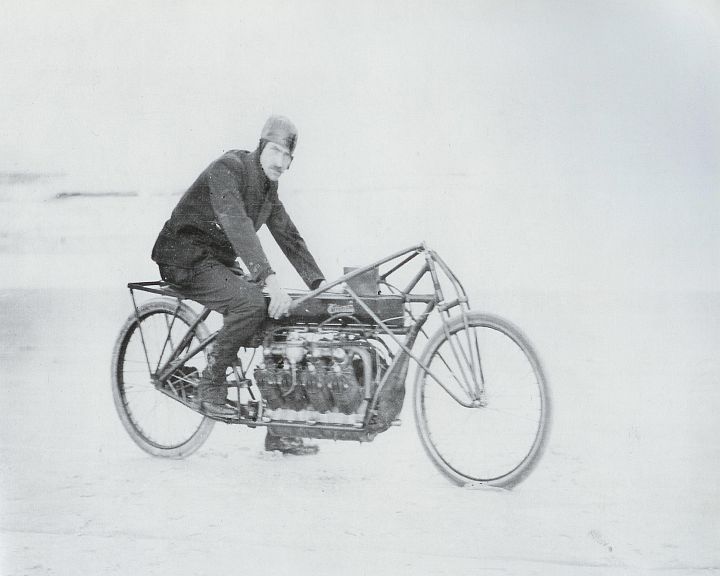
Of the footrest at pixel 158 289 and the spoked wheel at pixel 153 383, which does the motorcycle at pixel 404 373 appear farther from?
the footrest at pixel 158 289

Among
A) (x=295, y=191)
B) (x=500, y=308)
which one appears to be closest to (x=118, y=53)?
(x=295, y=191)

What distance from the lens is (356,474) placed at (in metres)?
3.62

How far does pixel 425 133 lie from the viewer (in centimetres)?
358

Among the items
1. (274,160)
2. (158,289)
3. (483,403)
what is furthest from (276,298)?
(483,403)

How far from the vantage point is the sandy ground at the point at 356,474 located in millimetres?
3160

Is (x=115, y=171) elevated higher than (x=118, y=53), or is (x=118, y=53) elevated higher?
(x=118, y=53)

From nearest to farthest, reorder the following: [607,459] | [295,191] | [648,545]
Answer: [648,545] < [607,459] < [295,191]

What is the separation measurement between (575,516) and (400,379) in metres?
0.91

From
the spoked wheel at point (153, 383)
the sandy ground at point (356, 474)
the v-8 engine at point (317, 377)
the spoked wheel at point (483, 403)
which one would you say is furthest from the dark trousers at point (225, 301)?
the spoked wheel at point (483, 403)

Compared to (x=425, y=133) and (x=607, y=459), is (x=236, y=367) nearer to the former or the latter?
(x=425, y=133)

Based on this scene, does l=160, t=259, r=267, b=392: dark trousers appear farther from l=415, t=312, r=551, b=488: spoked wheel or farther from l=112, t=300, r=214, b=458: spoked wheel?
l=415, t=312, r=551, b=488: spoked wheel

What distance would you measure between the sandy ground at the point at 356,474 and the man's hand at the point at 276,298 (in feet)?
2.40

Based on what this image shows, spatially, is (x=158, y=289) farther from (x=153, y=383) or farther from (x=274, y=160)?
(x=274, y=160)

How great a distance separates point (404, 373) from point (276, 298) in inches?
25.7
